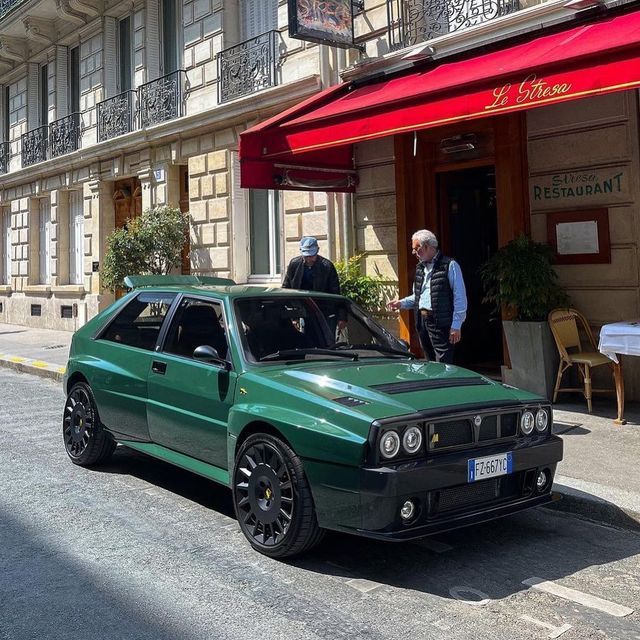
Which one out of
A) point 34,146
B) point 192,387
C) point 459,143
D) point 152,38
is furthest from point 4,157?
point 192,387

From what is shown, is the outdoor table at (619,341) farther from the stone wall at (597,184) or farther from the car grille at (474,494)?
the car grille at (474,494)

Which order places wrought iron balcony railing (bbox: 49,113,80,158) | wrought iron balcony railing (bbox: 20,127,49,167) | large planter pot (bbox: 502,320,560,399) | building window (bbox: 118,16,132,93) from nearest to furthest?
large planter pot (bbox: 502,320,560,399)
building window (bbox: 118,16,132,93)
wrought iron balcony railing (bbox: 49,113,80,158)
wrought iron balcony railing (bbox: 20,127,49,167)

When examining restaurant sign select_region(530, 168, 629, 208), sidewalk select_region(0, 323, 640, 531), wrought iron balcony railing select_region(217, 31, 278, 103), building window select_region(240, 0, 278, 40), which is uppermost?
building window select_region(240, 0, 278, 40)

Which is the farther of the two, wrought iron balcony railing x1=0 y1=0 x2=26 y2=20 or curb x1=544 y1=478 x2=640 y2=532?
wrought iron balcony railing x1=0 y1=0 x2=26 y2=20

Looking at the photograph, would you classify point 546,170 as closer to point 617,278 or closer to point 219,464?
point 617,278

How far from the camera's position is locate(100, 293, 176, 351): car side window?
223 inches

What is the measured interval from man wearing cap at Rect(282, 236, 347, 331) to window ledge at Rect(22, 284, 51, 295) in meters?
12.7

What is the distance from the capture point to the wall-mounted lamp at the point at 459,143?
966cm

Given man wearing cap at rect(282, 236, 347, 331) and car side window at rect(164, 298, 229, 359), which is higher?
man wearing cap at rect(282, 236, 347, 331)

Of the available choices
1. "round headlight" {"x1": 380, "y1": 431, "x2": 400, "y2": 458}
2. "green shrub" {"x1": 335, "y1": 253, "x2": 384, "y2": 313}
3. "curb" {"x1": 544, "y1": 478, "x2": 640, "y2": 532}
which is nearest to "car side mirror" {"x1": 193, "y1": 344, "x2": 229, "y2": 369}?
"round headlight" {"x1": 380, "y1": 431, "x2": 400, "y2": 458}

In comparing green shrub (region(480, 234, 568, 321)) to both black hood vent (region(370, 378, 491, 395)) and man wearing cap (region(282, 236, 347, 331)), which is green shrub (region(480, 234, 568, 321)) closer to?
man wearing cap (region(282, 236, 347, 331))

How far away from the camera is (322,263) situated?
8.77 m

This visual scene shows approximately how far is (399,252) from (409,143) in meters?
1.48

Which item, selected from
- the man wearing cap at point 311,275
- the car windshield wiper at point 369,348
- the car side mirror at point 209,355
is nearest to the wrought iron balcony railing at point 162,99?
the man wearing cap at point 311,275
